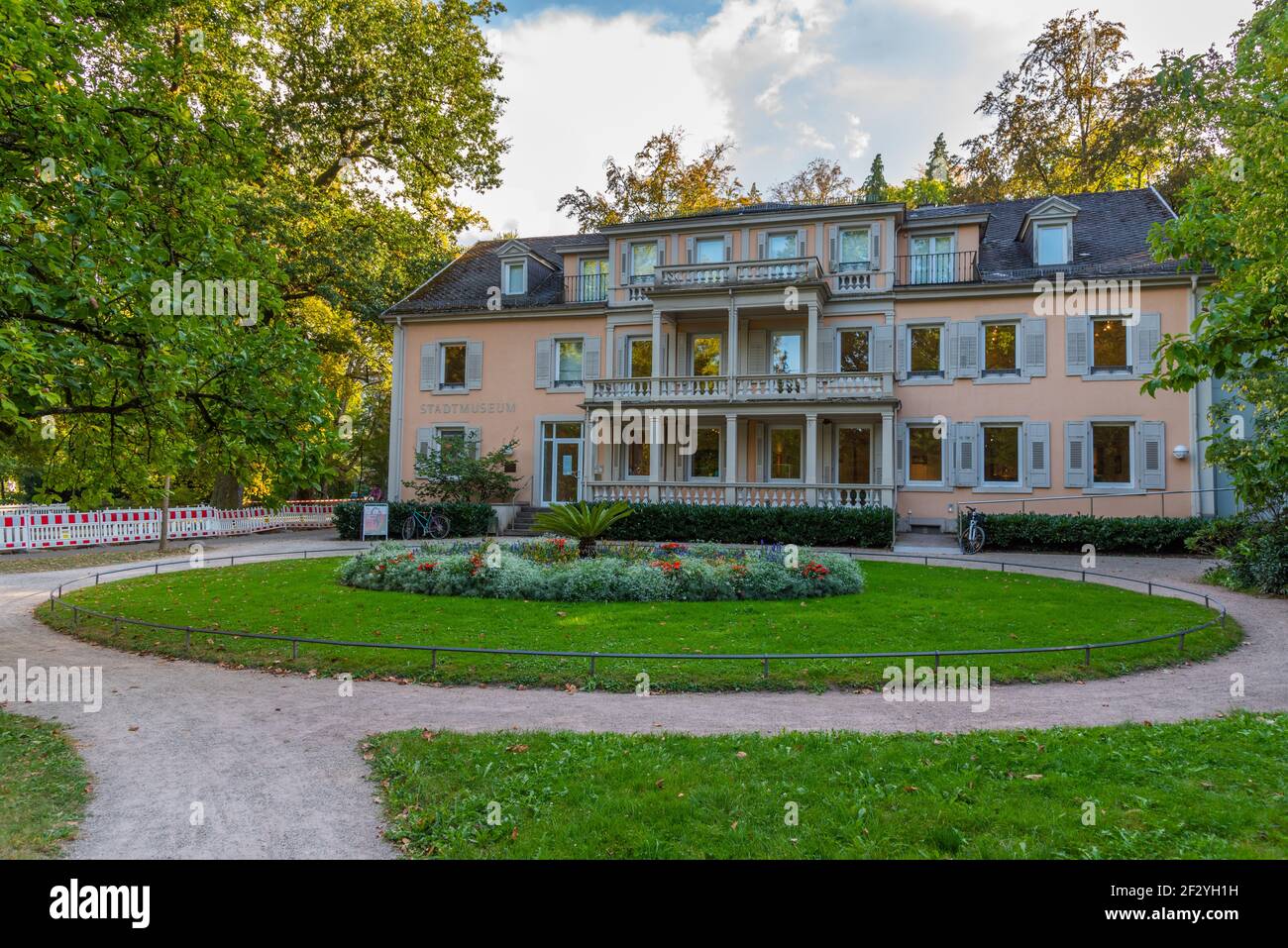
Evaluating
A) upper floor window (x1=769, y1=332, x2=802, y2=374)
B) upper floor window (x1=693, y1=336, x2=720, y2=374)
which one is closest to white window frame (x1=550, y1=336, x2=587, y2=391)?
upper floor window (x1=693, y1=336, x2=720, y2=374)

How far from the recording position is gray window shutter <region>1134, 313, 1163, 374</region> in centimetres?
2195

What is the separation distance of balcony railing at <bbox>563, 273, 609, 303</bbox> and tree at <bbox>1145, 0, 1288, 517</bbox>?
18.3 meters

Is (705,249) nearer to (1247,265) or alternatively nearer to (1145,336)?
(1145,336)

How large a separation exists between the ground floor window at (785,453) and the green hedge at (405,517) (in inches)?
A: 404

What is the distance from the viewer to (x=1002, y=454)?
23.5 meters

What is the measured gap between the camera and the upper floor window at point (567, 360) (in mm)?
27875

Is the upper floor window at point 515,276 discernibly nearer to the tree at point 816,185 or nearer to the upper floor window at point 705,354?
the upper floor window at point 705,354

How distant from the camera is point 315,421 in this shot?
27.8ft

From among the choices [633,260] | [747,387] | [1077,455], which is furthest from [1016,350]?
[633,260]

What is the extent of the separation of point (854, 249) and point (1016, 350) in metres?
6.33

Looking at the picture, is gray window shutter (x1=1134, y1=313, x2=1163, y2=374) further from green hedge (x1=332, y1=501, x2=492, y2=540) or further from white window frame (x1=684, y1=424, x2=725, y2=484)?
green hedge (x1=332, y1=501, x2=492, y2=540)

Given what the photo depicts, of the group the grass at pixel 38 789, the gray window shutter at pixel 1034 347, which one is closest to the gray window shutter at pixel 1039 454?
the gray window shutter at pixel 1034 347

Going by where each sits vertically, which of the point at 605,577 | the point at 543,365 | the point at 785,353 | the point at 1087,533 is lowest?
the point at 605,577
